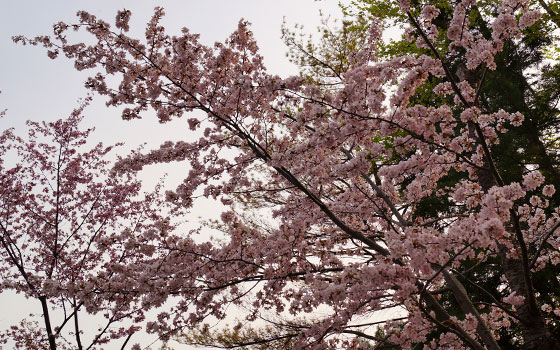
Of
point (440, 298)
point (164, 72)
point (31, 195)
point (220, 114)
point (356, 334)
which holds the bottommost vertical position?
point (356, 334)

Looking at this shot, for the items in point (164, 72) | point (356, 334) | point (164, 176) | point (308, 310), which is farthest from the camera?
point (164, 176)

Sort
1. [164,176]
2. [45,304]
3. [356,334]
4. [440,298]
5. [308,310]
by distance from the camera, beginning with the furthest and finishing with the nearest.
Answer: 1. [164,176]
2. [440,298]
3. [45,304]
4. [356,334]
5. [308,310]

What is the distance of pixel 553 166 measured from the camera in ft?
29.3

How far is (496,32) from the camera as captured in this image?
159 inches

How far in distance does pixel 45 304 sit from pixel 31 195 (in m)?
2.98

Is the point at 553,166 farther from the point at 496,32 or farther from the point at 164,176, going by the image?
the point at 164,176

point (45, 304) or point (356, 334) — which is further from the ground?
point (45, 304)

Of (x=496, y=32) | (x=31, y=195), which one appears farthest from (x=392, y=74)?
(x=31, y=195)

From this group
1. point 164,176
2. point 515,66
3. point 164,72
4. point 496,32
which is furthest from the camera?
point 164,176

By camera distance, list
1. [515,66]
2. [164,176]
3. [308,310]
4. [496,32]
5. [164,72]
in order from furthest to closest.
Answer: [164,176] → [515,66] → [164,72] → [308,310] → [496,32]

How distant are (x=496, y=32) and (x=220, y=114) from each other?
3216 mm

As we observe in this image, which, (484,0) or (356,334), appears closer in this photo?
(356,334)

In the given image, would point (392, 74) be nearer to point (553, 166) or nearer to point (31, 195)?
point (553, 166)

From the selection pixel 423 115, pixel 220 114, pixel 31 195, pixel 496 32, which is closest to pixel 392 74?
pixel 423 115
